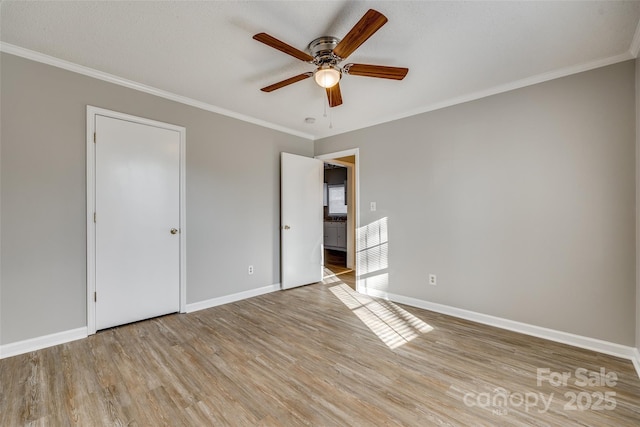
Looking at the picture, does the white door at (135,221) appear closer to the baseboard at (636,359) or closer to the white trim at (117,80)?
the white trim at (117,80)

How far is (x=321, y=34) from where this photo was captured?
200 centimetres

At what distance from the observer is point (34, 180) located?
2307 mm

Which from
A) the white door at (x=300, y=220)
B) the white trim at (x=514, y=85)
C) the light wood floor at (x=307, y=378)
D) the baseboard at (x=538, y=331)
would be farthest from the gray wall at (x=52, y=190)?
the baseboard at (x=538, y=331)

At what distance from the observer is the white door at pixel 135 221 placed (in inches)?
104

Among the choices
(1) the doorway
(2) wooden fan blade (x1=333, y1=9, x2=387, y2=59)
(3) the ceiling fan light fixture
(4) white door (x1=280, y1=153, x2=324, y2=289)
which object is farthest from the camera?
(1) the doorway

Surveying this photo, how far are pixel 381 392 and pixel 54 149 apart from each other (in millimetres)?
3224

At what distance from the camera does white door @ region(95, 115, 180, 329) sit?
8.67ft

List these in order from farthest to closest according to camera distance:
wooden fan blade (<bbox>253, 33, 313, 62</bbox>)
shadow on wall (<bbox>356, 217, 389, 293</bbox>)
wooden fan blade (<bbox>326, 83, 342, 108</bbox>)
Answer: shadow on wall (<bbox>356, 217, 389, 293</bbox>)
wooden fan blade (<bbox>326, 83, 342, 108</bbox>)
wooden fan blade (<bbox>253, 33, 313, 62</bbox>)

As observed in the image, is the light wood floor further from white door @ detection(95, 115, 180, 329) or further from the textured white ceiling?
the textured white ceiling

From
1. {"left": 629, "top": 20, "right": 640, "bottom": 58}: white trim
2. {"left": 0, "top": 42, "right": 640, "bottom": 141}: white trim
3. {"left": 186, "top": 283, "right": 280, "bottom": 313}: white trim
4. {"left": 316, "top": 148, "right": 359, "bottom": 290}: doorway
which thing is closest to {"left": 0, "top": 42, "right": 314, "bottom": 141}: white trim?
{"left": 0, "top": 42, "right": 640, "bottom": 141}: white trim

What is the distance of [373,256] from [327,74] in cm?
250

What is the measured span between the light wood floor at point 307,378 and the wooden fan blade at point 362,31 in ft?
7.24

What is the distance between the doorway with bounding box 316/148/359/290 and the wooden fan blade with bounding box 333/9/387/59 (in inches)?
91.9

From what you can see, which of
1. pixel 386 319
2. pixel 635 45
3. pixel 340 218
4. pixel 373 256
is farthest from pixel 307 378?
pixel 340 218
